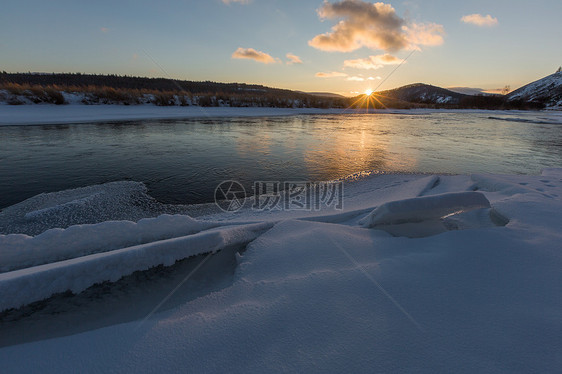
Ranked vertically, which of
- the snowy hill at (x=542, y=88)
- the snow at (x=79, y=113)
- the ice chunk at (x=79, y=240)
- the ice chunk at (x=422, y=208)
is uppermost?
the snowy hill at (x=542, y=88)

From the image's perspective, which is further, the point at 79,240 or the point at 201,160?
the point at 201,160

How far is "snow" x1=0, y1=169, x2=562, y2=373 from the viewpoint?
1180 millimetres

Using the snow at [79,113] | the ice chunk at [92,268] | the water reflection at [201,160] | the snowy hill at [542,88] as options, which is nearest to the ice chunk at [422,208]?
the ice chunk at [92,268]

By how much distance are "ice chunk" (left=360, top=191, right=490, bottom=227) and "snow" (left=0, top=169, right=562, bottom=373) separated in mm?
31

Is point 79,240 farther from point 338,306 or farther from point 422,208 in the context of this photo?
point 422,208

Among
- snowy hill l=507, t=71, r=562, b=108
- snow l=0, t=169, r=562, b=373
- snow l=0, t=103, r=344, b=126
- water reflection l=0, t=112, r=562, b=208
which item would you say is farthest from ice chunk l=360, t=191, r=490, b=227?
snowy hill l=507, t=71, r=562, b=108

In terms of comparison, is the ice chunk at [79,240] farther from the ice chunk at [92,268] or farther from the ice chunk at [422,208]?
the ice chunk at [422,208]

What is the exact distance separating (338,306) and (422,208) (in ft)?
5.86

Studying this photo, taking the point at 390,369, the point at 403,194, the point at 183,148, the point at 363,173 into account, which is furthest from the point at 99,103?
the point at 390,369

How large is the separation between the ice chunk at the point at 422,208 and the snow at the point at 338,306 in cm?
3

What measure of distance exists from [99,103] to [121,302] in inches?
995

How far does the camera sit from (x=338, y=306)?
4.97 feet

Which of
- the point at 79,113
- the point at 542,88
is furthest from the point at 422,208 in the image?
the point at 542,88

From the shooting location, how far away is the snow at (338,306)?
46.4 inches
